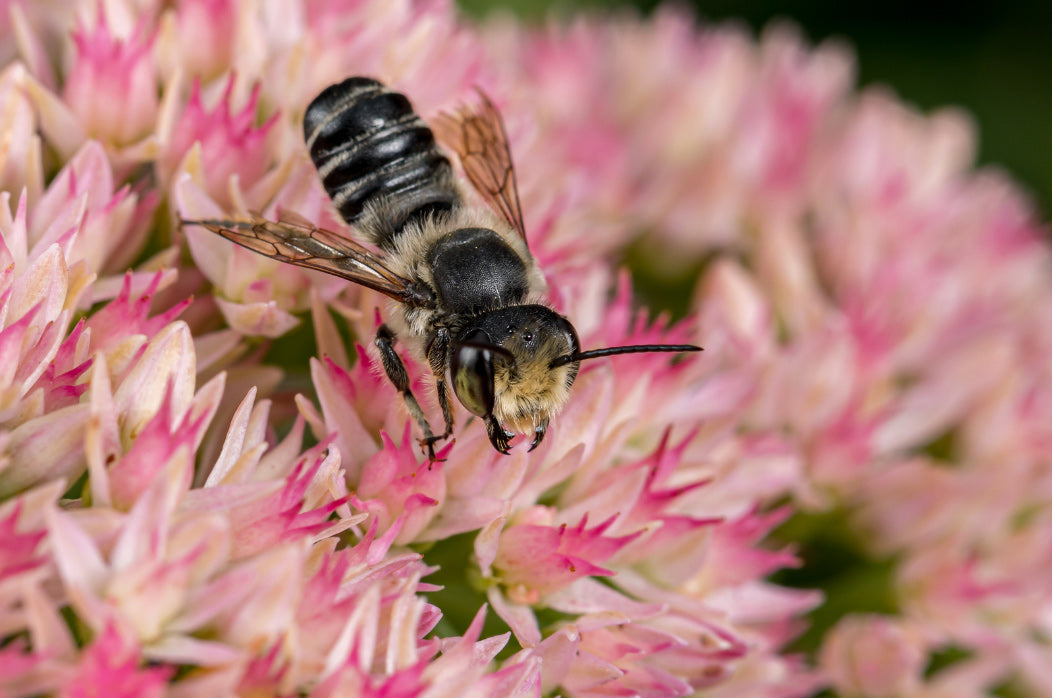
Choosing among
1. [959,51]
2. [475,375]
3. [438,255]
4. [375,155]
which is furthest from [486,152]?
[959,51]

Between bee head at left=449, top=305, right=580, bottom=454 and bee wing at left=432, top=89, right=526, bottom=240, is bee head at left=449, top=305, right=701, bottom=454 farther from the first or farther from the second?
bee wing at left=432, top=89, right=526, bottom=240

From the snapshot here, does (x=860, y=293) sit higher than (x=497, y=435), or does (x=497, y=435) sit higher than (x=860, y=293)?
(x=497, y=435)

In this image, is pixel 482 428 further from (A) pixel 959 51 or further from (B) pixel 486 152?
(A) pixel 959 51

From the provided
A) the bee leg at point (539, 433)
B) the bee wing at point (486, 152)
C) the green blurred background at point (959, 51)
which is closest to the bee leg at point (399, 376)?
the bee leg at point (539, 433)

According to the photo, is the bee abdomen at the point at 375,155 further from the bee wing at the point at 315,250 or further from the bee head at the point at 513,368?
the bee head at the point at 513,368

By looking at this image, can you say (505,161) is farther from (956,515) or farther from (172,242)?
(956,515)

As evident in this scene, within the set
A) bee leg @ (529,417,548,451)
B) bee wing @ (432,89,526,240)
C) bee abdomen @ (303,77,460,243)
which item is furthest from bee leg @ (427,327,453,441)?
bee wing @ (432,89,526,240)

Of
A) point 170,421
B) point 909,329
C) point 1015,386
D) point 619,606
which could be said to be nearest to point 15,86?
point 170,421

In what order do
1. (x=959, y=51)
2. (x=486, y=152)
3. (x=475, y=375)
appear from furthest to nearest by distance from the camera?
(x=959, y=51), (x=486, y=152), (x=475, y=375)
